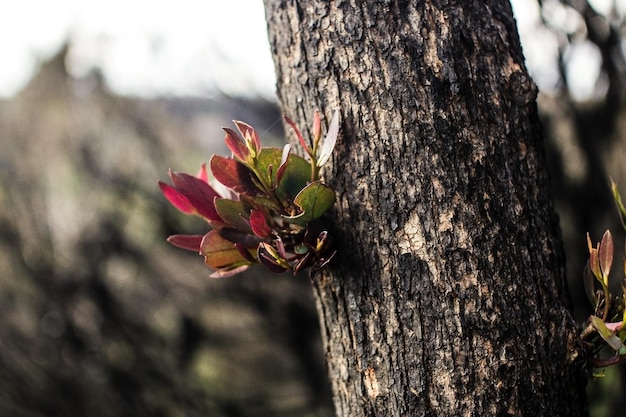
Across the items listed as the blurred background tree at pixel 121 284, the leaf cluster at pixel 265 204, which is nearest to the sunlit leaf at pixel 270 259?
the leaf cluster at pixel 265 204

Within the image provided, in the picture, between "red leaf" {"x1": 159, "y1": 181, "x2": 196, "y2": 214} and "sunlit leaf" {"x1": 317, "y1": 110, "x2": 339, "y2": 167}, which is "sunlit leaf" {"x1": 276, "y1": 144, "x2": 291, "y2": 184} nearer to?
"sunlit leaf" {"x1": 317, "y1": 110, "x2": 339, "y2": 167}

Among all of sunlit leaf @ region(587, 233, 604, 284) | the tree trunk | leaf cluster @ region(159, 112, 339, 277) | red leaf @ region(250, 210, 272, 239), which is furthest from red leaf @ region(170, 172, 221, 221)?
sunlit leaf @ region(587, 233, 604, 284)

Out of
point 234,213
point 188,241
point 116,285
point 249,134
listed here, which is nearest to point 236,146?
point 249,134

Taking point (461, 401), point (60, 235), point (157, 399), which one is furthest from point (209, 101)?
point (461, 401)

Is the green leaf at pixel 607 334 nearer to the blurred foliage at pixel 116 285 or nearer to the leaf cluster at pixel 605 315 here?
the leaf cluster at pixel 605 315

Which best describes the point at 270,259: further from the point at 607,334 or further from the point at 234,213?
the point at 607,334

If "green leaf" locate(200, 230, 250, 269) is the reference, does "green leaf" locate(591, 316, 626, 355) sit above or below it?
below

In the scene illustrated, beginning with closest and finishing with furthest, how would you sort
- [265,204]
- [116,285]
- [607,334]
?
[607,334]
[265,204]
[116,285]
